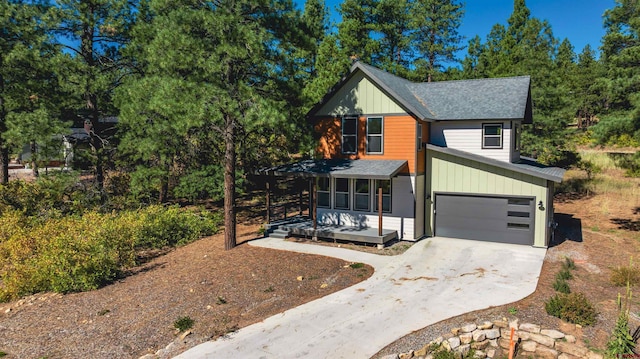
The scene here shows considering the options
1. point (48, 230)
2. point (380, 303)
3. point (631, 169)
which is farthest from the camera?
point (631, 169)

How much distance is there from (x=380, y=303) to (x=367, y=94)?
10.8 m

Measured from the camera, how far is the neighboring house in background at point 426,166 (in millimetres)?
17172

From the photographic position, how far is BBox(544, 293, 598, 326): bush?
31.4ft

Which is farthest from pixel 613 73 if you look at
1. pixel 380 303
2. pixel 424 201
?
pixel 380 303

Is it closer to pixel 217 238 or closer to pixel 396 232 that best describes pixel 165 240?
pixel 217 238

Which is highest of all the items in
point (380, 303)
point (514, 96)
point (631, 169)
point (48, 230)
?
point (514, 96)

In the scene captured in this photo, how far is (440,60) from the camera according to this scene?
36.6 meters

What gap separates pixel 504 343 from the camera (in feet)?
29.1

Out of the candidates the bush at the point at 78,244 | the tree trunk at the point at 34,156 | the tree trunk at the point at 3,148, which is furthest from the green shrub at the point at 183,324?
the tree trunk at the point at 3,148

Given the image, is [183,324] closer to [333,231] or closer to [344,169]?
[333,231]

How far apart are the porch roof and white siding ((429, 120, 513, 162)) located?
3.11 meters

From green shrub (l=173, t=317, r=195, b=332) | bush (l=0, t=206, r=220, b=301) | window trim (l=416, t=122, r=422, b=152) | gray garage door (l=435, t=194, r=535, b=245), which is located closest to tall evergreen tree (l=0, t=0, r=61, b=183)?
bush (l=0, t=206, r=220, b=301)

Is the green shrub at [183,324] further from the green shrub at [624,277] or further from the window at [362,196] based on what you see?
the green shrub at [624,277]

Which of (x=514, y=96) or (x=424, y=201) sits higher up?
(x=514, y=96)
